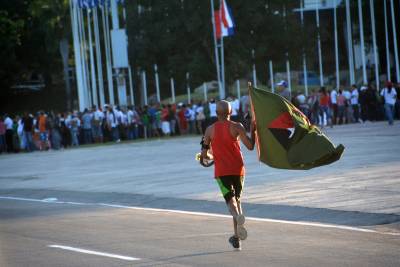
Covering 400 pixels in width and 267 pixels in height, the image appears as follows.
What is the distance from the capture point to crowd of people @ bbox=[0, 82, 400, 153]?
4291 cm

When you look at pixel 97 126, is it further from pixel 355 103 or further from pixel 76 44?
pixel 355 103

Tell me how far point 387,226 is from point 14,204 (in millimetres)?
9172

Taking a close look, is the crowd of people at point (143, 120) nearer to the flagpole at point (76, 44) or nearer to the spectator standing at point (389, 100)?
the spectator standing at point (389, 100)

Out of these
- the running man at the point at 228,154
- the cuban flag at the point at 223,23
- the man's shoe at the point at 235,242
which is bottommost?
the man's shoe at the point at 235,242

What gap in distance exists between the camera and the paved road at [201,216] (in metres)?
10.8

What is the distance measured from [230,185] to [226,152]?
39cm

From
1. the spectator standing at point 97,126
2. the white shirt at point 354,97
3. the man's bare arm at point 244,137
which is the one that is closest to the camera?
the man's bare arm at point 244,137

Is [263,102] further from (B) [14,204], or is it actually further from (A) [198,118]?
(A) [198,118]

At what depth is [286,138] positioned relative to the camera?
11.7 metres

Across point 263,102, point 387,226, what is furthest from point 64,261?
point 387,226

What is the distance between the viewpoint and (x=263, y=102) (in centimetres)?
1187

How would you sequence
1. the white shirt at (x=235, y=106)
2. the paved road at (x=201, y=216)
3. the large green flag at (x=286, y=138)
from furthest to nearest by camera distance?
1. the white shirt at (x=235, y=106)
2. the large green flag at (x=286, y=138)
3. the paved road at (x=201, y=216)

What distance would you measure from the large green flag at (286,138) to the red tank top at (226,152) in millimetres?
424

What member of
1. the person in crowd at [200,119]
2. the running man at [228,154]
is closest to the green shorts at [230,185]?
the running man at [228,154]
